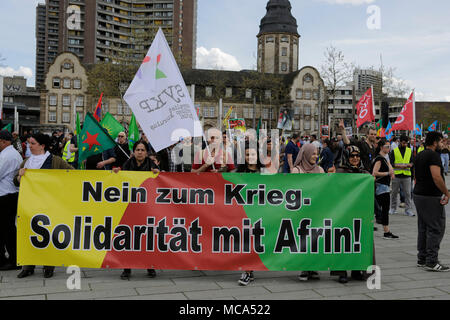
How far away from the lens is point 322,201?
233 inches

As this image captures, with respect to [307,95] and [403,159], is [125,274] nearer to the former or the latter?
[403,159]

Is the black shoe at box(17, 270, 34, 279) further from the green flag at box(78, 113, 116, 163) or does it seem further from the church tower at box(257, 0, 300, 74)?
the church tower at box(257, 0, 300, 74)

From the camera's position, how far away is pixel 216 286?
5.70 metres

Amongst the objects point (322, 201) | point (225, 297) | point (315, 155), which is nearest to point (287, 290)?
point (225, 297)

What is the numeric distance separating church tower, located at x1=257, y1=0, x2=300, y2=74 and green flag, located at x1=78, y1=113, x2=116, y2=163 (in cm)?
8299

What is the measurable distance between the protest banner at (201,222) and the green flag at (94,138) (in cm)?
140

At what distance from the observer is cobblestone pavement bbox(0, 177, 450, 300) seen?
5320 millimetres

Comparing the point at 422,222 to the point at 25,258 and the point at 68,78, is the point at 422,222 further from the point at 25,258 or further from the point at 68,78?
the point at 68,78

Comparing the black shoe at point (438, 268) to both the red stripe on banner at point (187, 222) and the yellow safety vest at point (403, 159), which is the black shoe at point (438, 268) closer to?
the red stripe on banner at point (187, 222)

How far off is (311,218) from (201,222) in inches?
53.3

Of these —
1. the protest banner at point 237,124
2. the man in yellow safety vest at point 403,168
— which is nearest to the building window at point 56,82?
the protest banner at point 237,124

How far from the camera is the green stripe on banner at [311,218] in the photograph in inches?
230

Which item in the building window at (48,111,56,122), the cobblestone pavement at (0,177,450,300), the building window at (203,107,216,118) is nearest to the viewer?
the cobblestone pavement at (0,177,450,300)

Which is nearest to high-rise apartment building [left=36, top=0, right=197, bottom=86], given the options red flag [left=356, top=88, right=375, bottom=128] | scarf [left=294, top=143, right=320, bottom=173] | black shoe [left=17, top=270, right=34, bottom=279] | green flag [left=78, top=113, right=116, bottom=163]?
red flag [left=356, top=88, right=375, bottom=128]
